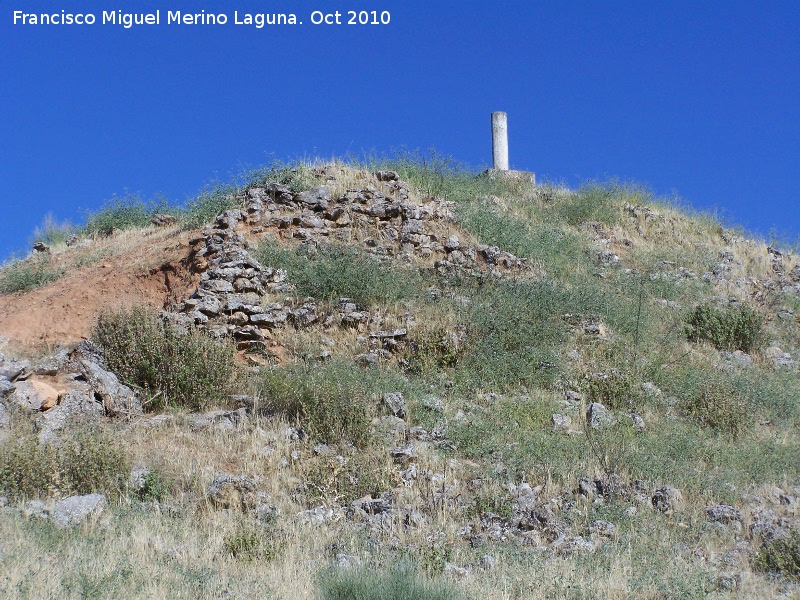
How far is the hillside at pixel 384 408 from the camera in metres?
5.62

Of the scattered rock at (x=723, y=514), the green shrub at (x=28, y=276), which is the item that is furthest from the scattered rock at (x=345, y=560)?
the green shrub at (x=28, y=276)

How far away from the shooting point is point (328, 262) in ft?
37.5

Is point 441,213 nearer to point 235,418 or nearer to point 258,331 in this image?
point 258,331

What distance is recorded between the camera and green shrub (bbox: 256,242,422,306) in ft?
35.9

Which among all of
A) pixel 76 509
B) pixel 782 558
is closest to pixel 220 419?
pixel 76 509

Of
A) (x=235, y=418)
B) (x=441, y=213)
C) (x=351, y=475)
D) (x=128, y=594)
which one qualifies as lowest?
(x=128, y=594)

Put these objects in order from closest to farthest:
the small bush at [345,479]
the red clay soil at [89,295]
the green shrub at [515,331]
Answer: the small bush at [345,479]
the green shrub at [515,331]
the red clay soil at [89,295]

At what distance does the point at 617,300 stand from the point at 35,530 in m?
8.73

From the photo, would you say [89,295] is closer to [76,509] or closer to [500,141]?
[76,509]

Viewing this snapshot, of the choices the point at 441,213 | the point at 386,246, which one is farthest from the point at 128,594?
the point at 441,213

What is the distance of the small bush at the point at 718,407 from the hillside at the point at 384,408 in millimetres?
31

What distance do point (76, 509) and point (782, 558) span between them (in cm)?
510

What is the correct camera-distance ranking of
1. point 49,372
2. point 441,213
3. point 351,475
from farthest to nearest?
point 441,213, point 49,372, point 351,475

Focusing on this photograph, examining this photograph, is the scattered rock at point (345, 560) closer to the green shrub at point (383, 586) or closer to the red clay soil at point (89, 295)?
the green shrub at point (383, 586)
